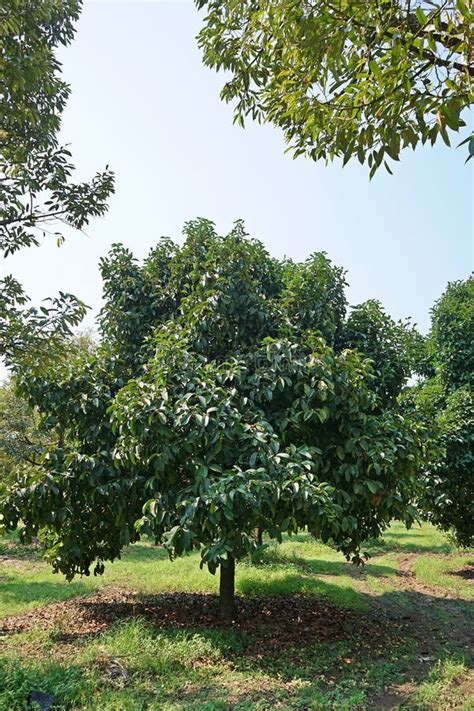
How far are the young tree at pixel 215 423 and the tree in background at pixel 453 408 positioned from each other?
2.84 metres

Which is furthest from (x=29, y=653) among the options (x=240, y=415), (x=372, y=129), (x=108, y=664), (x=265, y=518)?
(x=372, y=129)

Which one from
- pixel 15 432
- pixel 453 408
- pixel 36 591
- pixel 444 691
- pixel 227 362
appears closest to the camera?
pixel 444 691

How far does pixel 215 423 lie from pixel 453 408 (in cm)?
676

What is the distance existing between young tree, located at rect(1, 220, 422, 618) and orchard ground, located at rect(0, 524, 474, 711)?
3.35 ft

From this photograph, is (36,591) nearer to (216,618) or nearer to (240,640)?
(216,618)

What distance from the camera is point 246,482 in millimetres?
5359

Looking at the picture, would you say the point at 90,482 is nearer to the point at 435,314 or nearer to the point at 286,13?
the point at 286,13

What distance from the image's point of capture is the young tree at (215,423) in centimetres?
563

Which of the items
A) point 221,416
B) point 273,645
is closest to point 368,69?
point 221,416

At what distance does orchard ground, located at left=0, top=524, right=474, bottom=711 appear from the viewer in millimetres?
5367

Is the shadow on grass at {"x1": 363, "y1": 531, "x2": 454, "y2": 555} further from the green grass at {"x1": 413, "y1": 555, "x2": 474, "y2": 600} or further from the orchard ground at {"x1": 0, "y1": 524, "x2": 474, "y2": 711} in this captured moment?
the orchard ground at {"x1": 0, "y1": 524, "x2": 474, "y2": 711}

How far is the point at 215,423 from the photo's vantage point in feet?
18.9

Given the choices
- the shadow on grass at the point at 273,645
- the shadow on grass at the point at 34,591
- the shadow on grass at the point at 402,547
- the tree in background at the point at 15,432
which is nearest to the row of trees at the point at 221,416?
the shadow on grass at the point at 273,645

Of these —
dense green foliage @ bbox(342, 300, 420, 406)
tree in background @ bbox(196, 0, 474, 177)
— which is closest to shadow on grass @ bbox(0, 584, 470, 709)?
dense green foliage @ bbox(342, 300, 420, 406)
